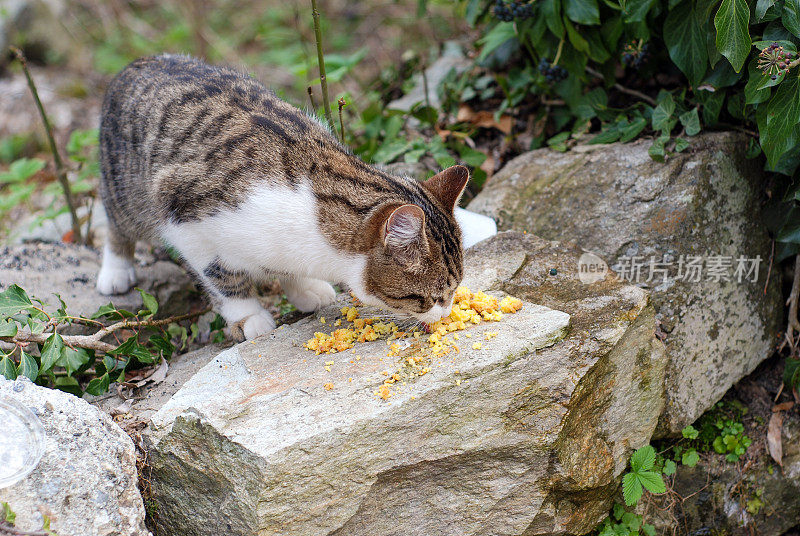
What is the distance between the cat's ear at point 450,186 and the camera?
299 centimetres

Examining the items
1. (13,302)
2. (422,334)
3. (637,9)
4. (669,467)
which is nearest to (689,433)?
(669,467)

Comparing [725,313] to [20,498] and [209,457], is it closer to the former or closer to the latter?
[209,457]

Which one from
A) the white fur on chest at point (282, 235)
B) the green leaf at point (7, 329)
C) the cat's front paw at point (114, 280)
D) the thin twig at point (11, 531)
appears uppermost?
the white fur on chest at point (282, 235)

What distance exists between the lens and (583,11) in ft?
12.3

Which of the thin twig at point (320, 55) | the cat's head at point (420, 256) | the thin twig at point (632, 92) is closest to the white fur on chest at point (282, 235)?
the cat's head at point (420, 256)

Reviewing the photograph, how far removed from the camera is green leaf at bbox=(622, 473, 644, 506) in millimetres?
2891

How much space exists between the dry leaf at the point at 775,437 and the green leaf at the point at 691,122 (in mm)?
1507

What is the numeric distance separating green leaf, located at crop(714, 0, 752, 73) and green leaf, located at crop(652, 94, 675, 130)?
27.9 inches

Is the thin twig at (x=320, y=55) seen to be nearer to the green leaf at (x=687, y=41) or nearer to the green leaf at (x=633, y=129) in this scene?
the green leaf at (x=633, y=129)

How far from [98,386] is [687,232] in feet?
9.61

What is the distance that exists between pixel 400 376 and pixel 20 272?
244 cm

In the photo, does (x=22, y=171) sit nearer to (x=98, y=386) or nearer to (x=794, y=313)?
(x=98, y=386)

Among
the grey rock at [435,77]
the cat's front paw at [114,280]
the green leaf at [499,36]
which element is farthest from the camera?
the grey rock at [435,77]

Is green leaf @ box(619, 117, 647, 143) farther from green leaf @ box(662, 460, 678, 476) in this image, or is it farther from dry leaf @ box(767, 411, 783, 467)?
green leaf @ box(662, 460, 678, 476)
